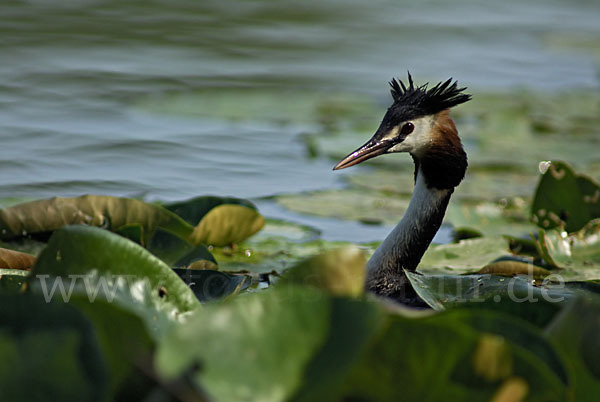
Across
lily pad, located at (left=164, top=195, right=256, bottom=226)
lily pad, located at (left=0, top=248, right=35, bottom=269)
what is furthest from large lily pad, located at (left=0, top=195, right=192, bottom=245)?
lily pad, located at (left=0, top=248, right=35, bottom=269)

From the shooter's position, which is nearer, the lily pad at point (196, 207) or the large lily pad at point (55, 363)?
the large lily pad at point (55, 363)

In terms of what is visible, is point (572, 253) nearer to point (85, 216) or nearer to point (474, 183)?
point (474, 183)

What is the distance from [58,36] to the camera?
934cm

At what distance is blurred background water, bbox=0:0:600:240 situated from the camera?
5.79 metres

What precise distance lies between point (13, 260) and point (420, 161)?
1.81 metres

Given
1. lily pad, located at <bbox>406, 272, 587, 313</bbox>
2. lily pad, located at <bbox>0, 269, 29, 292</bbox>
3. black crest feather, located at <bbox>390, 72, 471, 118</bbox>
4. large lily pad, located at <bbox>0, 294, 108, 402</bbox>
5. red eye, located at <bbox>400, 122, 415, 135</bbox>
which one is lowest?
lily pad, located at <bbox>0, 269, 29, 292</bbox>

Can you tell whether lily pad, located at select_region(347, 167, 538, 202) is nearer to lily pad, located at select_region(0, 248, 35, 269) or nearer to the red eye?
the red eye

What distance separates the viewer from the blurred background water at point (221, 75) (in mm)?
5793

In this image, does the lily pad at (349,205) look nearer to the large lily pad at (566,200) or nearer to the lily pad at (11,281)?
the large lily pad at (566,200)

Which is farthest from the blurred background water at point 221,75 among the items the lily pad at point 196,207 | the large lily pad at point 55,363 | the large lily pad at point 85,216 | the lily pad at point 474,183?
the large lily pad at point 55,363

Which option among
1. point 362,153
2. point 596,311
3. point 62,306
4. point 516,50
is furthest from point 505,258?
point 516,50

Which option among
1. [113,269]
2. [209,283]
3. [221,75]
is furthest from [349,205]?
[221,75]

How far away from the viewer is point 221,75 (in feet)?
28.8

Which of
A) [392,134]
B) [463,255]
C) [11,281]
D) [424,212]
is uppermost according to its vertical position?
[392,134]
